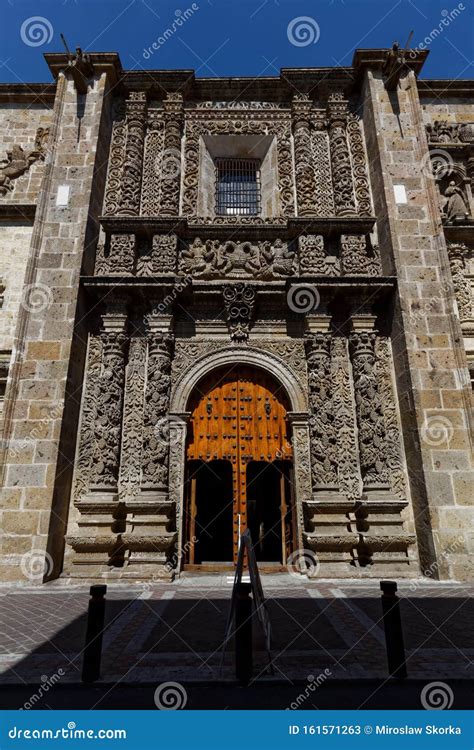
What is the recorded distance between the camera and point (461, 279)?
8719 mm

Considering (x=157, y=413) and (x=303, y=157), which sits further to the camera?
(x=303, y=157)

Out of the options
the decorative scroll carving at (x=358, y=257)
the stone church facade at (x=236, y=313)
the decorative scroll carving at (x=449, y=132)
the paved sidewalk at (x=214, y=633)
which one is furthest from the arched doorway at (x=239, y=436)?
the decorative scroll carving at (x=449, y=132)

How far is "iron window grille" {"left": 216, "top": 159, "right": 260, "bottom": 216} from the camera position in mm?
10133

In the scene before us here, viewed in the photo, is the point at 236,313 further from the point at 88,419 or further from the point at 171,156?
the point at 171,156

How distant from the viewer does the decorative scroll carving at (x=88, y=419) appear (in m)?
7.62

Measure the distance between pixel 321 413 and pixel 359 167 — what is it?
222 inches

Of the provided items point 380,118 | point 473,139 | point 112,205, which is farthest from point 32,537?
point 473,139

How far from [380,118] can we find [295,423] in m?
6.68

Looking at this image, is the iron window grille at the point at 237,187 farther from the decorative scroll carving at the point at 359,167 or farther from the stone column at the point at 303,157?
the decorative scroll carving at the point at 359,167

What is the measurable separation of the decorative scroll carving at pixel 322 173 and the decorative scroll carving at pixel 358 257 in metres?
0.85

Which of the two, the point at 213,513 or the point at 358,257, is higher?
the point at 358,257

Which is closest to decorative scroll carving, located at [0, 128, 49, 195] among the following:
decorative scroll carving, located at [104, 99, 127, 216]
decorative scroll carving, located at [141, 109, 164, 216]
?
decorative scroll carving, located at [104, 99, 127, 216]

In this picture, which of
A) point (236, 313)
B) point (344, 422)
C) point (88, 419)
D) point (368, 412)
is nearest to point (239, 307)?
point (236, 313)

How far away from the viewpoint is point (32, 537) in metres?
6.80
